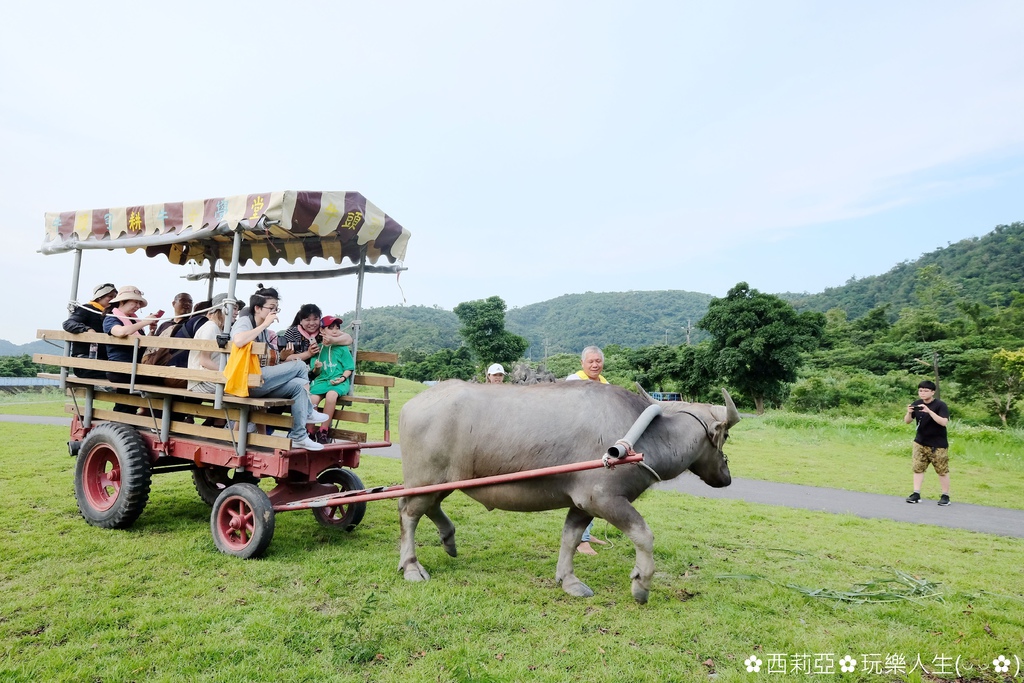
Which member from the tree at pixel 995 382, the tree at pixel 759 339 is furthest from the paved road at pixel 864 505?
the tree at pixel 759 339

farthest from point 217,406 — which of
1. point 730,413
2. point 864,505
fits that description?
point 864,505

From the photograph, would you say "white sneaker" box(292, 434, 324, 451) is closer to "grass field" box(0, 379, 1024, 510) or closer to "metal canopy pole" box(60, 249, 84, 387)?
"metal canopy pole" box(60, 249, 84, 387)

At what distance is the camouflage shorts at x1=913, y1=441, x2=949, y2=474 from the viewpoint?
8523 mm

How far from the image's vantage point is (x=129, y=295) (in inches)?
237

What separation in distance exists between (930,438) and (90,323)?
36.1 ft

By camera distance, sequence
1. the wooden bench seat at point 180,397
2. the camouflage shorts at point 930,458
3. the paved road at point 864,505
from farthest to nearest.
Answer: the camouflage shorts at point 930,458 < the paved road at point 864,505 < the wooden bench seat at point 180,397

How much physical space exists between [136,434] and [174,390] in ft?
2.52

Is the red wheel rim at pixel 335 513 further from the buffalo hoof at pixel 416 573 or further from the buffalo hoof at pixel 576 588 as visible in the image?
the buffalo hoof at pixel 576 588

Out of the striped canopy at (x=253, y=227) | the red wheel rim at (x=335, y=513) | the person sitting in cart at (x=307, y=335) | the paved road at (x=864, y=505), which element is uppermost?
the striped canopy at (x=253, y=227)

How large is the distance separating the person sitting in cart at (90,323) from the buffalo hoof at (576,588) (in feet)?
17.0

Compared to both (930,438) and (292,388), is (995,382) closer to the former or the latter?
(930,438)

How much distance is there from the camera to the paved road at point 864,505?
7.55 meters

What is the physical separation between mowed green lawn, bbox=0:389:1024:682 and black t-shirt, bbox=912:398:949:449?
6.51 ft

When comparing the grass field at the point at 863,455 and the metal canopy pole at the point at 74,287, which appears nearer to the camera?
the metal canopy pole at the point at 74,287
